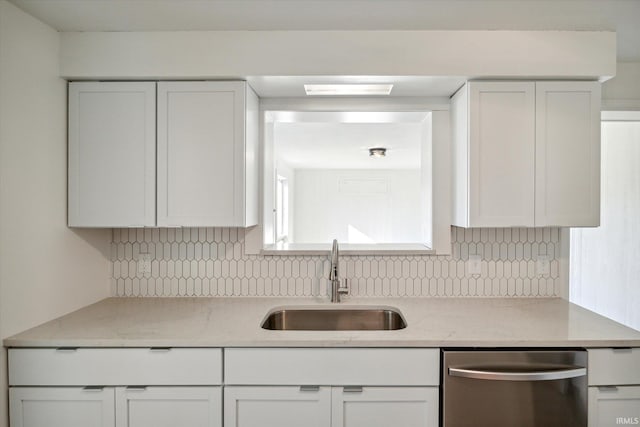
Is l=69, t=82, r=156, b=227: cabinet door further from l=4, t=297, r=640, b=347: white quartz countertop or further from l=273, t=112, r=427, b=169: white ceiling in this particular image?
l=273, t=112, r=427, b=169: white ceiling

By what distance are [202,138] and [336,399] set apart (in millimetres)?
1334

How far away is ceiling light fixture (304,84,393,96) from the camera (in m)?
2.15

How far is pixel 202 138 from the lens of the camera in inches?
80.2

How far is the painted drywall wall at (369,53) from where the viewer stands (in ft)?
6.44

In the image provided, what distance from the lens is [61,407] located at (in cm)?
171

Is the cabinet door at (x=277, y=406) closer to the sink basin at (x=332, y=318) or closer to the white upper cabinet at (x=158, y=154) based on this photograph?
the sink basin at (x=332, y=318)

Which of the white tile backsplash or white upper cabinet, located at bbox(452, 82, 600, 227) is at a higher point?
white upper cabinet, located at bbox(452, 82, 600, 227)

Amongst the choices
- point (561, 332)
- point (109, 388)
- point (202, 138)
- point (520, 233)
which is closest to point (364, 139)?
point (520, 233)

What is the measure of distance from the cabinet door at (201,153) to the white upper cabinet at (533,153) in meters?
1.14

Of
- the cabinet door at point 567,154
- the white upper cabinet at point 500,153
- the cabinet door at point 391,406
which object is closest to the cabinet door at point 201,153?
the cabinet door at point 391,406

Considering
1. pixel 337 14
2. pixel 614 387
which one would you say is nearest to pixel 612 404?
pixel 614 387

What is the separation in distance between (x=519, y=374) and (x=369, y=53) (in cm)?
153

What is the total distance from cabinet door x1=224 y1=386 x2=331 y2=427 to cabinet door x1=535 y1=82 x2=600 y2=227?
52.4 inches

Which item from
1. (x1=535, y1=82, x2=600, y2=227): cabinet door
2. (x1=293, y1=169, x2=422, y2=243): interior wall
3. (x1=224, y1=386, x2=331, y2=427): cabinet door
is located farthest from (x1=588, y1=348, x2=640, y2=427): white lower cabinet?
(x1=293, y1=169, x2=422, y2=243): interior wall
